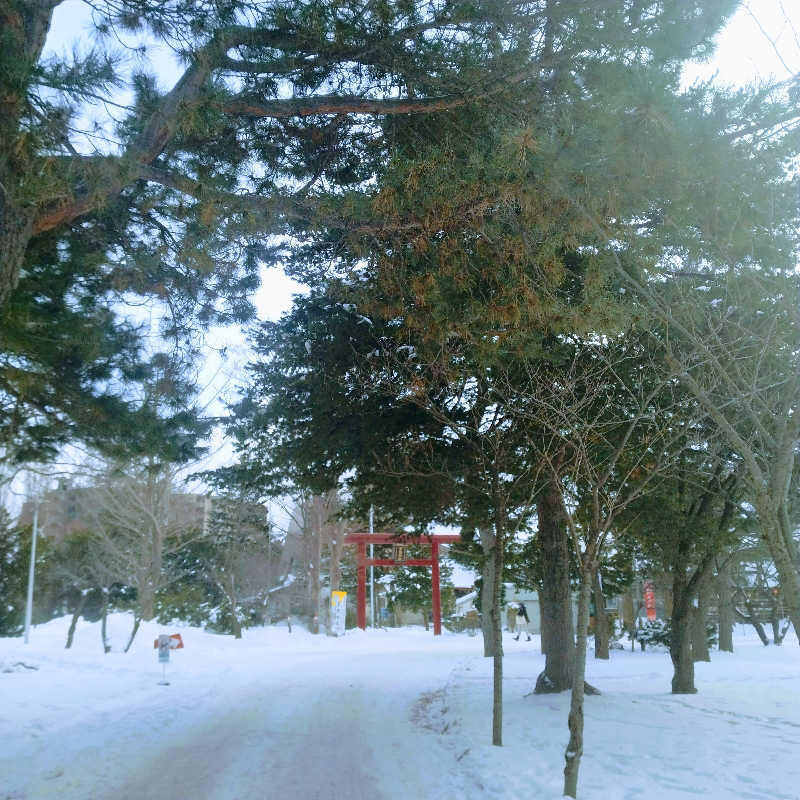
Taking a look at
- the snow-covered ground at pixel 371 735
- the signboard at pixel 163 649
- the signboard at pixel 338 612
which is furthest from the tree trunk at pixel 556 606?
the signboard at pixel 338 612

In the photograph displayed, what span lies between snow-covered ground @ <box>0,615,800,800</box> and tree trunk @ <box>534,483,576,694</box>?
1.80 feet

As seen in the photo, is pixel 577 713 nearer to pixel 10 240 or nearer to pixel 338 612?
pixel 10 240

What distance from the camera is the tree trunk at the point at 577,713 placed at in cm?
595

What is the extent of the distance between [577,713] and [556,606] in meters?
5.73

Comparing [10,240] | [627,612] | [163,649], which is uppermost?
[10,240]

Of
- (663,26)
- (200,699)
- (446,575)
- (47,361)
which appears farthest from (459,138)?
(446,575)

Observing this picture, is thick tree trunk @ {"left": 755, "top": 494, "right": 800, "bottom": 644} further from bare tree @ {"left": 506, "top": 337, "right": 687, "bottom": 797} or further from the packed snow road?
the packed snow road

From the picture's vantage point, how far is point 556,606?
1171 centimetres

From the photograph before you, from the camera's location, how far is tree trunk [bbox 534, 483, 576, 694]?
1168 centimetres

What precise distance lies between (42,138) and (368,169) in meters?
3.32

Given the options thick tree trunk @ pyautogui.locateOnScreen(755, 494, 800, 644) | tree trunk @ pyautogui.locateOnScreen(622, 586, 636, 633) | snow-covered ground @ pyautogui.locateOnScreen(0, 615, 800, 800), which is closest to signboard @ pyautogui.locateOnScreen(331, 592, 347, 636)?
tree trunk @ pyautogui.locateOnScreen(622, 586, 636, 633)

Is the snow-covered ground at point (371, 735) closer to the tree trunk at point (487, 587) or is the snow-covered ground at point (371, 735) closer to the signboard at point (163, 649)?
the signboard at point (163, 649)

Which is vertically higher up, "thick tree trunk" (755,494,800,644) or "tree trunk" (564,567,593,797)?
"thick tree trunk" (755,494,800,644)

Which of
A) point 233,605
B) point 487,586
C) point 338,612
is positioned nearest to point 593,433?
point 487,586
